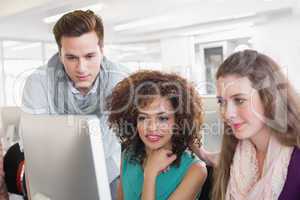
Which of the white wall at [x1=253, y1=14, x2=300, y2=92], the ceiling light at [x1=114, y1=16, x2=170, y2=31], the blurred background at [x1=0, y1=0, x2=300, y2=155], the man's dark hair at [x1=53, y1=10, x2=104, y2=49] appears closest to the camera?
the man's dark hair at [x1=53, y1=10, x2=104, y2=49]

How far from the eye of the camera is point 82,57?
1.12 m

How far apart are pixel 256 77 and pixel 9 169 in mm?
797

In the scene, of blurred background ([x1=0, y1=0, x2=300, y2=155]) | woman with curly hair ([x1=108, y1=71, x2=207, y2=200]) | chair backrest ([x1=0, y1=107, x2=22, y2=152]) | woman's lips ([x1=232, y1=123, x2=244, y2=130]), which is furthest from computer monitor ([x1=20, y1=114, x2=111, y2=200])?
blurred background ([x1=0, y1=0, x2=300, y2=155])

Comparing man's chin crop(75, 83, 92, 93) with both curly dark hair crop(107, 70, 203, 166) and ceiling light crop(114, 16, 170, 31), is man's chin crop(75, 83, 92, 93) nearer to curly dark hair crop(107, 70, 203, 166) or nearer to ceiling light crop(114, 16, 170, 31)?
curly dark hair crop(107, 70, 203, 166)

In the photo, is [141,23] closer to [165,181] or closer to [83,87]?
[83,87]

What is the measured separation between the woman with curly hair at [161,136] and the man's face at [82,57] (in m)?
0.13

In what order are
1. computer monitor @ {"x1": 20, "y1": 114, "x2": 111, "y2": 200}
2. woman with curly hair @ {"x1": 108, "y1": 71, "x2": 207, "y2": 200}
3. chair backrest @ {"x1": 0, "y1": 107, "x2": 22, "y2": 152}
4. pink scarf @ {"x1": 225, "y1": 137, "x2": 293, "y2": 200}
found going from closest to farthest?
computer monitor @ {"x1": 20, "y1": 114, "x2": 111, "y2": 200} < pink scarf @ {"x1": 225, "y1": 137, "x2": 293, "y2": 200} < woman with curly hair @ {"x1": 108, "y1": 71, "x2": 207, "y2": 200} < chair backrest @ {"x1": 0, "y1": 107, "x2": 22, "y2": 152}

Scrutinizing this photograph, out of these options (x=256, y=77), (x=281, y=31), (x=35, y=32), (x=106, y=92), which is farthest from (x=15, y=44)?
(x=256, y=77)

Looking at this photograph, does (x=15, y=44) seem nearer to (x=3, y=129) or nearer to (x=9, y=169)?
(x=3, y=129)

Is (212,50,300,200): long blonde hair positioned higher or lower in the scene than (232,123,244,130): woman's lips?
higher

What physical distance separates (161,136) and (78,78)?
1.16 ft

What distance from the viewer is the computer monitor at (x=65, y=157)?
525 mm

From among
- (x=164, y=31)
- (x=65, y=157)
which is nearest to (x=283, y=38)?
(x=164, y=31)

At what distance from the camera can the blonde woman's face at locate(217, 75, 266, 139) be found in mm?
864
